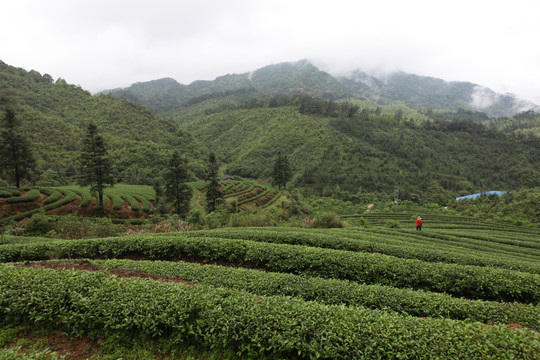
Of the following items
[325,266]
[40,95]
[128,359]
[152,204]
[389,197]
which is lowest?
[389,197]

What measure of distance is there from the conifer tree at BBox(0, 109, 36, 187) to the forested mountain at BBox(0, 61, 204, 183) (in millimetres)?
15309

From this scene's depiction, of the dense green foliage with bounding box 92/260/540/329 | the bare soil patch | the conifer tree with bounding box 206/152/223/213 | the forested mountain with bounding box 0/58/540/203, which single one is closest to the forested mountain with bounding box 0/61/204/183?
the forested mountain with bounding box 0/58/540/203

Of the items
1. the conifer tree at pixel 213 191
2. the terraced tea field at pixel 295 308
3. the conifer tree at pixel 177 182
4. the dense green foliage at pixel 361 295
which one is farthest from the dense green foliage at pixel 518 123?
the dense green foliage at pixel 361 295

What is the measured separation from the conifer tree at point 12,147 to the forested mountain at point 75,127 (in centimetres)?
1531

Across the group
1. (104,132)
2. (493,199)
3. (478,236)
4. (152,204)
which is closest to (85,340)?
(478,236)

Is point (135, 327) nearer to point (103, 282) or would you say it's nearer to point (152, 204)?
point (103, 282)

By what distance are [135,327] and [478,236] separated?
2989 centimetres

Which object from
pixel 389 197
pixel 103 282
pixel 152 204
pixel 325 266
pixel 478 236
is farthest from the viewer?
pixel 389 197

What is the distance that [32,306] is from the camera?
18.7 feet

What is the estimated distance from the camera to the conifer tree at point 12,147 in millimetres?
26797

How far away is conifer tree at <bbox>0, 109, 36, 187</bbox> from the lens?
26797 millimetres

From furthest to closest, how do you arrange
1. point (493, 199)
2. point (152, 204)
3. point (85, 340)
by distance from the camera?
1. point (493, 199)
2. point (152, 204)
3. point (85, 340)

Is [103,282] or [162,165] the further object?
[162,165]

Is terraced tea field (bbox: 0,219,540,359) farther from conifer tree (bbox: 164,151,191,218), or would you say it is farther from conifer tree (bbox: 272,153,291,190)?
conifer tree (bbox: 272,153,291,190)
